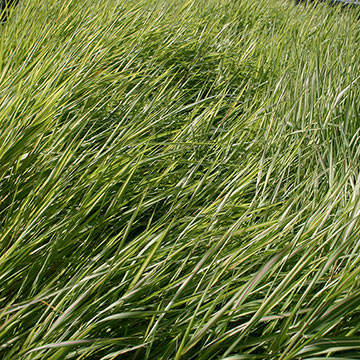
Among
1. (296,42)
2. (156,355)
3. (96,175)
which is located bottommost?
(156,355)

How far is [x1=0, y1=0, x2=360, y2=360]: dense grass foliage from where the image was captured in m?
0.92

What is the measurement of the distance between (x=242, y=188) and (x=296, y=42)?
1430mm

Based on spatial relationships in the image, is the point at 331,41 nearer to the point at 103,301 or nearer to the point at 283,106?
the point at 283,106

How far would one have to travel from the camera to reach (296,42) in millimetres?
2393

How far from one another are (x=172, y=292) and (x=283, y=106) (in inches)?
36.6

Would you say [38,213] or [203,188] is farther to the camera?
[203,188]

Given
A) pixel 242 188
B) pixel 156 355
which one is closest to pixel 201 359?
pixel 156 355

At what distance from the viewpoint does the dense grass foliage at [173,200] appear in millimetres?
916

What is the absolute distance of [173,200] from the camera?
4.39ft

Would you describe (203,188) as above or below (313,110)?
below

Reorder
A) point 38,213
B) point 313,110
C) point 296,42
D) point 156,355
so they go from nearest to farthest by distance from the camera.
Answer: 1. point 156,355
2. point 38,213
3. point 313,110
4. point 296,42

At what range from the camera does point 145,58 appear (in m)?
2.10

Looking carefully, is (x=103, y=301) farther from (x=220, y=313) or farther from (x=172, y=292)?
(x=220, y=313)

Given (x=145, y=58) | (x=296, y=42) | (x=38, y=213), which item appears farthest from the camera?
(x=296, y=42)
